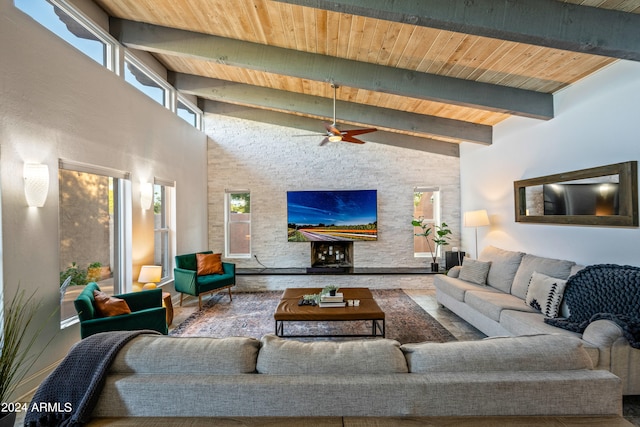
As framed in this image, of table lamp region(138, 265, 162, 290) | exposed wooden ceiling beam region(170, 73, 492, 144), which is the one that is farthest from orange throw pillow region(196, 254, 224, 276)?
exposed wooden ceiling beam region(170, 73, 492, 144)

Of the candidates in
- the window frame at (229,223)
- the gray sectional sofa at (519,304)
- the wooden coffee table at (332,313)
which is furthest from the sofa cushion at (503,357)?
the window frame at (229,223)

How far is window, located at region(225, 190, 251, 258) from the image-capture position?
6.54 meters

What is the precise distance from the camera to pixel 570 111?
3408 millimetres

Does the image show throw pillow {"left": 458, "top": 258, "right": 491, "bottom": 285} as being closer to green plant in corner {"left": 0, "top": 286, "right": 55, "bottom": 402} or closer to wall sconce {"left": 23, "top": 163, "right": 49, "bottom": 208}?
green plant in corner {"left": 0, "top": 286, "right": 55, "bottom": 402}

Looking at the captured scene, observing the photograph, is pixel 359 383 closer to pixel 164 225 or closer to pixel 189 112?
pixel 164 225

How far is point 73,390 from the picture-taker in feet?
4.13

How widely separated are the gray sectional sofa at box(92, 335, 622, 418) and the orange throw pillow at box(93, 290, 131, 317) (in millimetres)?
1745

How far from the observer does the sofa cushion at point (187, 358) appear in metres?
1.34

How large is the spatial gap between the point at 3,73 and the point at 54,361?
93.6 inches

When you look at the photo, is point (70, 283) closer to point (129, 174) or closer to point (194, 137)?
point (129, 174)

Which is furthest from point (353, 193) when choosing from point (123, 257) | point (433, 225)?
point (123, 257)

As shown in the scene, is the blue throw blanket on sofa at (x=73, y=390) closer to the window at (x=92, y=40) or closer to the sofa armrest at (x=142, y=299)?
the sofa armrest at (x=142, y=299)

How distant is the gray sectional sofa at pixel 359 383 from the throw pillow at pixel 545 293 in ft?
6.33

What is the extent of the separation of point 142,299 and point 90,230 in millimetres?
961
